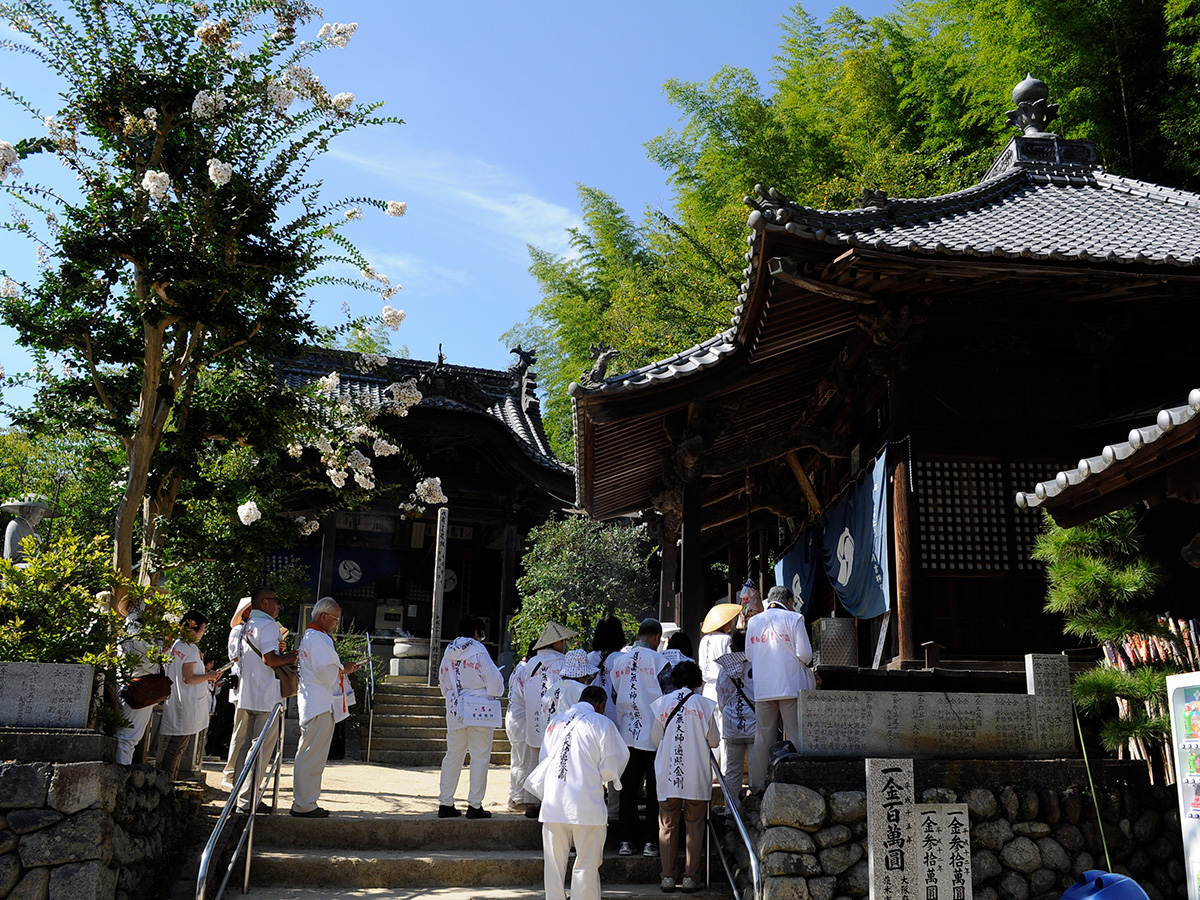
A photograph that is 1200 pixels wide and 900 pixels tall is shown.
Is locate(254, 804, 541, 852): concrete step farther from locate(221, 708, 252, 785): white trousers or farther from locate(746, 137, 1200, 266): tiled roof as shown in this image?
locate(746, 137, 1200, 266): tiled roof

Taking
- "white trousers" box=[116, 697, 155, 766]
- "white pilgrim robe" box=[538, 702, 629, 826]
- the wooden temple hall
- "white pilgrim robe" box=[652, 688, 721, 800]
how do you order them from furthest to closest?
1. the wooden temple hall
2. "white trousers" box=[116, 697, 155, 766]
3. "white pilgrim robe" box=[652, 688, 721, 800]
4. "white pilgrim robe" box=[538, 702, 629, 826]

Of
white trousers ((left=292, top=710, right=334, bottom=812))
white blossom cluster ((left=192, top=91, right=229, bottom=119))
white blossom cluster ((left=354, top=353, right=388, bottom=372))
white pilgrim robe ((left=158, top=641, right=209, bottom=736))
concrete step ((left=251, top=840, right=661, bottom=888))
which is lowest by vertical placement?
concrete step ((left=251, top=840, right=661, bottom=888))

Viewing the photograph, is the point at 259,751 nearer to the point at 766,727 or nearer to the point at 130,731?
the point at 130,731

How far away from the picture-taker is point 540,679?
28.6 feet

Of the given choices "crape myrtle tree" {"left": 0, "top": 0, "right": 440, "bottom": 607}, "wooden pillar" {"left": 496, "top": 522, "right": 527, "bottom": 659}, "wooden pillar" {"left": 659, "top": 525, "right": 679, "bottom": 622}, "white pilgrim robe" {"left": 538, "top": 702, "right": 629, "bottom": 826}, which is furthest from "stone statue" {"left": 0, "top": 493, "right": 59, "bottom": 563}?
"wooden pillar" {"left": 496, "top": 522, "right": 527, "bottom": 659}

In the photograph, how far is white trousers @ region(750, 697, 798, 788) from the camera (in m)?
7.42

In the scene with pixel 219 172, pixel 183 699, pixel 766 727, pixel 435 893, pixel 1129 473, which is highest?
pixel 219 172

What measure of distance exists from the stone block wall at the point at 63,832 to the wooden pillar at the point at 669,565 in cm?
729

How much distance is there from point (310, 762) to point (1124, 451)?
6.25 meters

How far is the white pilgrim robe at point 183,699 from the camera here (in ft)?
28.6

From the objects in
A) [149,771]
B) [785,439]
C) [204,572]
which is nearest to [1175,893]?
[785,439]

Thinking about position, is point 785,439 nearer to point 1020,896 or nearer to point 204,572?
point 1020,896

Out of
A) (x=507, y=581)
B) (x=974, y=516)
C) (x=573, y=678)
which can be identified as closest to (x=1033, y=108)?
(x=974, y=516)

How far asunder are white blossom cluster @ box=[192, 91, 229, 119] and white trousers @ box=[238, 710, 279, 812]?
462 centimetres
